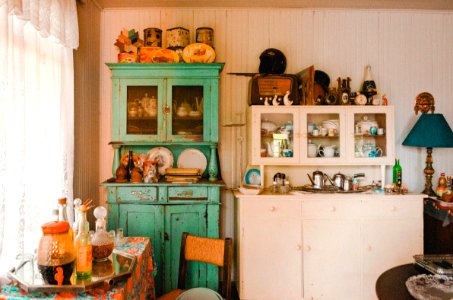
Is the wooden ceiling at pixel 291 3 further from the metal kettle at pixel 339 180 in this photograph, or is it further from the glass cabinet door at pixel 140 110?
the metal kettle at pixel 339 180

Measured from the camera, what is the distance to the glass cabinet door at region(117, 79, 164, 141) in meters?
2.97

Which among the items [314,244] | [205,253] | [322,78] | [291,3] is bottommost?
[314,244]

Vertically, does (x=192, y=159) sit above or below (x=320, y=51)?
below

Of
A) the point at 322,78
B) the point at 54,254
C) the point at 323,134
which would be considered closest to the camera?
the point at 54,254

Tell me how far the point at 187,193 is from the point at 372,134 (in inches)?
71.7

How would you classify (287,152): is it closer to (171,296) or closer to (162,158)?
(162,158)

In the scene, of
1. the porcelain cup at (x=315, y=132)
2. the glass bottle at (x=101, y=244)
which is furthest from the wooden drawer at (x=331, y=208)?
the glass bottle at (x=101, y=244)

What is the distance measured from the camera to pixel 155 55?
9.91ft

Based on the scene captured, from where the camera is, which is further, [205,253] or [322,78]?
[322,78]

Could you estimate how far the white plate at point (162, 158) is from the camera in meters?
3.17

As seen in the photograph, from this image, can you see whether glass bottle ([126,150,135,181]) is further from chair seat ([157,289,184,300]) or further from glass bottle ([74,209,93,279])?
glass bottle ([74,209,93,279])

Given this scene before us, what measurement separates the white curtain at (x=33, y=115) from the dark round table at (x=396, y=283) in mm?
1895

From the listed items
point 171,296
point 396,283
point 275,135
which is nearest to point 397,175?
point 275,135

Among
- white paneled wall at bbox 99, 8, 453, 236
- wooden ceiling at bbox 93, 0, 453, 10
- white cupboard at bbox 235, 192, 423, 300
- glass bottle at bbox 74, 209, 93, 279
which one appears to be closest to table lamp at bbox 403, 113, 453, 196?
white paneled wall at bbox 99, 8, 453, 236
